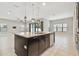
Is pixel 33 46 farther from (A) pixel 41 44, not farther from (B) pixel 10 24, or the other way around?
(B) pixel 10 24

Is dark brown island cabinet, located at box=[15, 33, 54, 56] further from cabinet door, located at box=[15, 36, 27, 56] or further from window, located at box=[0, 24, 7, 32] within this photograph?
window, located at box=[0, 24, 7, 32]

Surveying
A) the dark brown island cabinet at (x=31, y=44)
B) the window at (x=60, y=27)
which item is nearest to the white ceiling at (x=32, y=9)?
the window at (x=60, y=27)

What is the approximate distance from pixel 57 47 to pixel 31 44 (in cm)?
45

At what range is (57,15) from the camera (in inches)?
69.4

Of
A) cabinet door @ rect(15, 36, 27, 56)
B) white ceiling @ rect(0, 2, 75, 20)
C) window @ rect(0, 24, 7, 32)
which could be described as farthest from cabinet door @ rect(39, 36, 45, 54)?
window @ rect(0, 24, 7, 32)

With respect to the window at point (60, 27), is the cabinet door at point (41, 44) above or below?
below

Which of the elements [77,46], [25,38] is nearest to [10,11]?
[25,38]

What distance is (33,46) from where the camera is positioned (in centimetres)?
169

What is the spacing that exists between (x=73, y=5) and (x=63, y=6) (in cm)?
17

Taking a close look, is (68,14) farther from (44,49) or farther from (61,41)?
(44,49)

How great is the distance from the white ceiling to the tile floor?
360 millimetres

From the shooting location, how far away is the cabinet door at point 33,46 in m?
1.66

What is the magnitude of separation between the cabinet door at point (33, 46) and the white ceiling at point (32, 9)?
0.38m

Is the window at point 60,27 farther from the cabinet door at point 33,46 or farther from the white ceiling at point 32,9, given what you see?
the cabinet door at point 33,46
